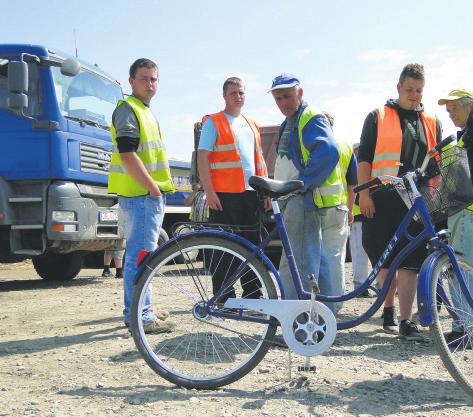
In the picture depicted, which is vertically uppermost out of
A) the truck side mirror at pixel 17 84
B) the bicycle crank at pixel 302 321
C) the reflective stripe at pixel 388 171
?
the truck side mirror at pixel 17 84

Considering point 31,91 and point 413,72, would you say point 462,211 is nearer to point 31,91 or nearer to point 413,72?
point 413,72

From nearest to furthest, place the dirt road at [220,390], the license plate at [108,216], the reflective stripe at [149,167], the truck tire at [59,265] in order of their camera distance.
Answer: the dirt road at [220,390] < the reflective stripe at [149,167] < the license plate at [108,216] < the truck tire at [59,265]

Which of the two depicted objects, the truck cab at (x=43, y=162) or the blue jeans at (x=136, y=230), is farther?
the truck cab at (x=43, y=162)

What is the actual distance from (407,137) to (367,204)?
2.06ft

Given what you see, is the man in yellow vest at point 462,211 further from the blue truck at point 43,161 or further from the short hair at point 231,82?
the blue truck at point 43,161

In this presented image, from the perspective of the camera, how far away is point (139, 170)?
14.6ft

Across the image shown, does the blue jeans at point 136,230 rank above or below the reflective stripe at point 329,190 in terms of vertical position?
below

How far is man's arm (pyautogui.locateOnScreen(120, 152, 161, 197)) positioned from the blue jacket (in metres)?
1.09

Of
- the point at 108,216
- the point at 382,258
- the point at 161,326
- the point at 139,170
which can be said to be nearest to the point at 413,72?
the point at 382,258

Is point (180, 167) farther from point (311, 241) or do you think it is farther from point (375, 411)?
point (375, 411)

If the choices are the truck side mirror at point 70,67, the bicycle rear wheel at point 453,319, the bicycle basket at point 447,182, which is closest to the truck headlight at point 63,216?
the truck side mirror at point 70,67

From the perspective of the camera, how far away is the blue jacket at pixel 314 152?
13.3 ft

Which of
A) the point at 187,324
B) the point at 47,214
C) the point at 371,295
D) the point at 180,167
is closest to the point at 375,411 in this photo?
the point at 187,324

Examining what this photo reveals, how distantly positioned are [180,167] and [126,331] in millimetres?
6141
